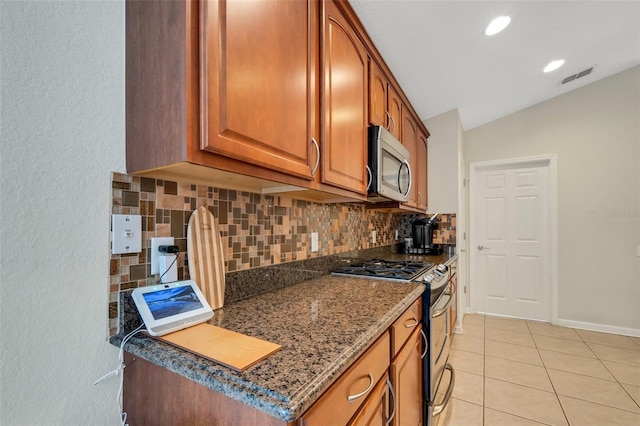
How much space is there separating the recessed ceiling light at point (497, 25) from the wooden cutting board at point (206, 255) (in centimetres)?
211

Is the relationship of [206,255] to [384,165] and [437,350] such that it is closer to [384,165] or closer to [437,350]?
[384,165]

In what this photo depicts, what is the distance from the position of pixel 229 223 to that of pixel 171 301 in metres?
0.36

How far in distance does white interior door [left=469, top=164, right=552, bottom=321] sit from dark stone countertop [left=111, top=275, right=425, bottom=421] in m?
2.95

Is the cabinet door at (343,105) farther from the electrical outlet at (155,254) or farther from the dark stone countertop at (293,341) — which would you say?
the electrical outlet at (155,254)

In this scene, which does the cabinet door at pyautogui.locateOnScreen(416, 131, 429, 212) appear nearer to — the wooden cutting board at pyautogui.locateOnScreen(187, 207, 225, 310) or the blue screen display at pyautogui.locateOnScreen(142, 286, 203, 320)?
the wooden cutting board at pyautogui.locateOnScreen(187, 207, 225, 310)

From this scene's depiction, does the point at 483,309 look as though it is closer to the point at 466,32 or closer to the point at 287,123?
the point at 466,32

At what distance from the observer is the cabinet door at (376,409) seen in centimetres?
79

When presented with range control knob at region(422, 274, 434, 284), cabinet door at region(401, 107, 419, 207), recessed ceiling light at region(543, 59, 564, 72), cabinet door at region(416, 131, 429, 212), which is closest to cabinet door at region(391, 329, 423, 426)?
range control knob at region(422, 274, 434, 284)

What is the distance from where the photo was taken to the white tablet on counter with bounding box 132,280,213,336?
0.76 meters

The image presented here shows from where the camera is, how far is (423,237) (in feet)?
10.3

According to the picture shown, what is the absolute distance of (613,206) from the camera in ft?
10.3

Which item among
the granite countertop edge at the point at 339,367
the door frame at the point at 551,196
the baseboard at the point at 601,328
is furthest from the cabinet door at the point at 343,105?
the baseboard at the point at 601,328

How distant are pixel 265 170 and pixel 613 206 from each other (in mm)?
4007

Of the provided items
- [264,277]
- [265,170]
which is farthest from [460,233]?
[265,170]
